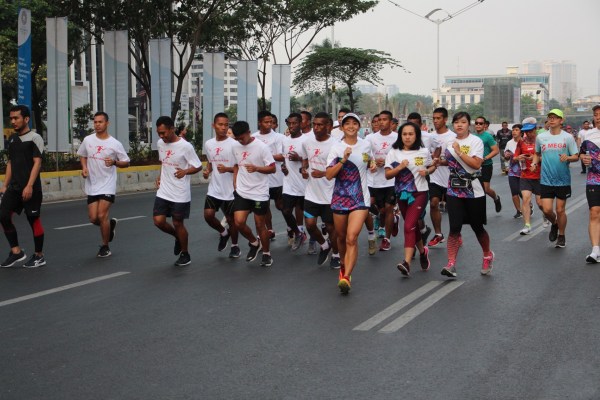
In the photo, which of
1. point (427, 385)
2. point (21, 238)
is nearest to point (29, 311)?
point (427, 385)

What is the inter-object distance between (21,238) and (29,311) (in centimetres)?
553

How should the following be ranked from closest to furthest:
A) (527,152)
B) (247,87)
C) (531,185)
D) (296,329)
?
(296,329) → (531,185) → (527,152) → (247,87)

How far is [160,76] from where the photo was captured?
26688mm

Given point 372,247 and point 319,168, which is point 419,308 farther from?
point 372,247

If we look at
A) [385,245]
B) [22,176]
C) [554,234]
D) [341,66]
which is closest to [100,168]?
[22,176]

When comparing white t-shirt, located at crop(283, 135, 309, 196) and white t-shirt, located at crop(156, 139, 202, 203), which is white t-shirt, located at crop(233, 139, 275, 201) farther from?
white t-shirt, located at crop(283, 135, 309, 196)

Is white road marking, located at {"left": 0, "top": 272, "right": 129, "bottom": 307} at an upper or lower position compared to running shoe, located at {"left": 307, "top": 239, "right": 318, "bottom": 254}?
lower

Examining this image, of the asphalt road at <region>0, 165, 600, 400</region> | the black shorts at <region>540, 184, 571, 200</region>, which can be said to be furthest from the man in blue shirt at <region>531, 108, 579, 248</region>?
the asphalt road at <region>0, 165, 600, 400</region>

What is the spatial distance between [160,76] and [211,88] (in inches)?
124

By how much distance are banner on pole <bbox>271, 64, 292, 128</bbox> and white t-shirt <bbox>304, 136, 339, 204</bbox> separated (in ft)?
82.1

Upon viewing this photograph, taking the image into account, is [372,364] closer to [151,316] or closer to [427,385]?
[427,385]

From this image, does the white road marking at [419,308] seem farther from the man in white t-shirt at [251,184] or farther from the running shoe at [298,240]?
the running shoe at [298,240]

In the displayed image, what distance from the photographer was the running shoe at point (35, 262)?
9.90 meters

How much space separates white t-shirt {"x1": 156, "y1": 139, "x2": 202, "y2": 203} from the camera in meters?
9.97
